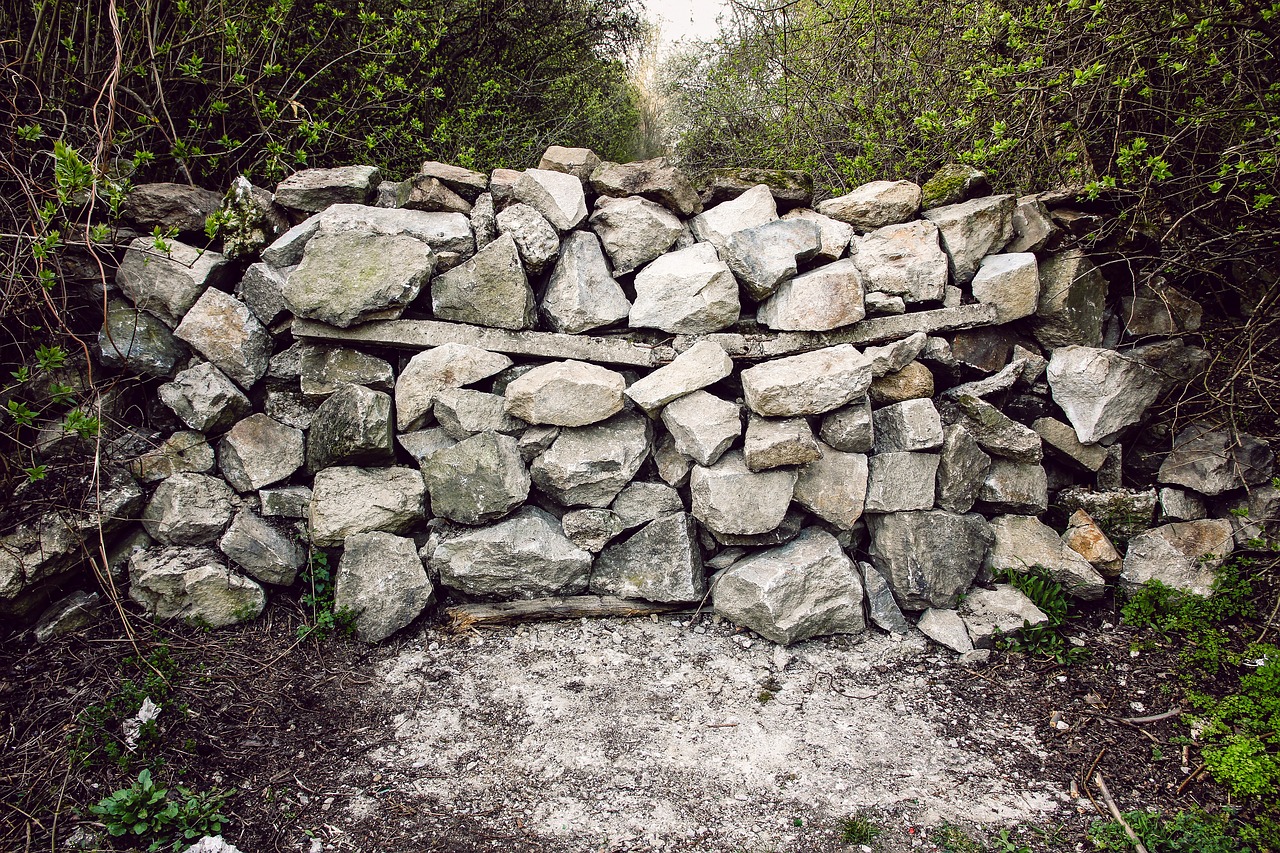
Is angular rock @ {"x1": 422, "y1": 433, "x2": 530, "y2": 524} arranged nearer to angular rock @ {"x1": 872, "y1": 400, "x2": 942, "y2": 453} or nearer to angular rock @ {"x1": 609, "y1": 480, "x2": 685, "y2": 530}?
angular rock @ {"x1": 609, "y1": 480, "x2": 685, "y2": 530}

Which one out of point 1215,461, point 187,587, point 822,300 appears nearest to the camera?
point 187,587

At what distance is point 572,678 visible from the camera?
131 inches

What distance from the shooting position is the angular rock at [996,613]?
3527 mm

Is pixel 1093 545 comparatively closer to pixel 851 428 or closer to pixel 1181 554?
pixel 1181 554

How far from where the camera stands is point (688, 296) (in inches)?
147

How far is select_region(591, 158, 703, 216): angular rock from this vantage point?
401 centimetres

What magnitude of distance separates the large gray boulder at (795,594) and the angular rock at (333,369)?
2.23 metres

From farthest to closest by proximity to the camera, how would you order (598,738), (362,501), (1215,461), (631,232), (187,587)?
(631,232)
(1215,461)
(362,501)
(187,587)
(598,738)

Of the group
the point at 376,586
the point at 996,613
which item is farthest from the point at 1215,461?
the point at 376,586

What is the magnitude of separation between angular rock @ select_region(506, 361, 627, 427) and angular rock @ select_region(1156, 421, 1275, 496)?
3.15 m

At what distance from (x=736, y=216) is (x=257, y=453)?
2979 millimetres

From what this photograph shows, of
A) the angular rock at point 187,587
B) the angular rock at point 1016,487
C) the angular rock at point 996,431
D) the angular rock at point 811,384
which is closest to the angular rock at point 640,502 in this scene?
the angular rock at point 811,384

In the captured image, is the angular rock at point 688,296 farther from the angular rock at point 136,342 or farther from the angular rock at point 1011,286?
the angular rock at point 136,342

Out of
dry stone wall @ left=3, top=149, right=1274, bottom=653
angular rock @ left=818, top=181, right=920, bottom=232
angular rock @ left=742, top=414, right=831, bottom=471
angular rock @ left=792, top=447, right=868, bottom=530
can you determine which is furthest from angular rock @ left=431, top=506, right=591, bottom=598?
angular rock @ left=818, top=181, right=920, bottom=232
